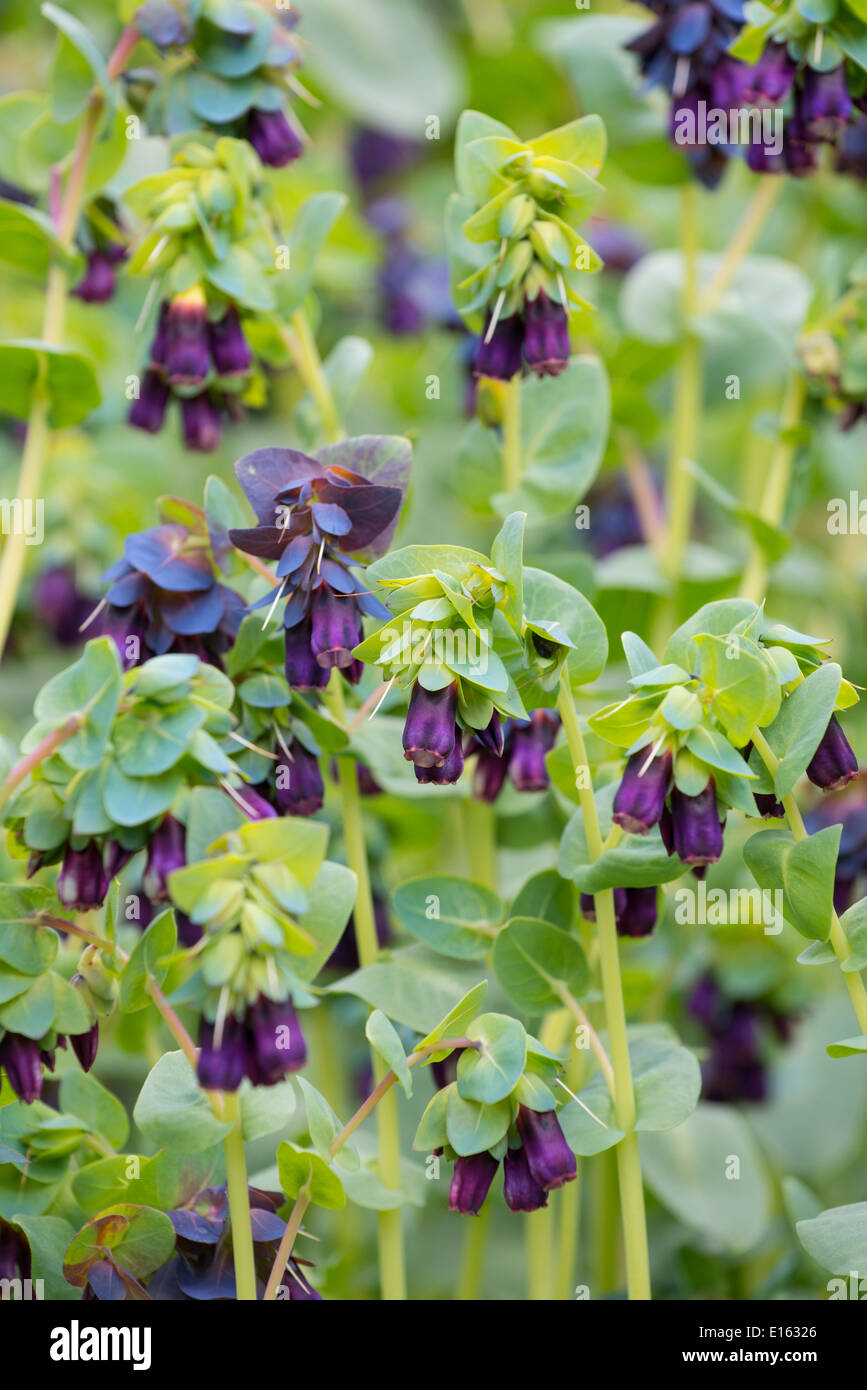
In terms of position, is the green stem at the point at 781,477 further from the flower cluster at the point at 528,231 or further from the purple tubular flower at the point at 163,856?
the purple tubular flower at the point at 163,856

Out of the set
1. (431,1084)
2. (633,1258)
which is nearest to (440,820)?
(431,1084)

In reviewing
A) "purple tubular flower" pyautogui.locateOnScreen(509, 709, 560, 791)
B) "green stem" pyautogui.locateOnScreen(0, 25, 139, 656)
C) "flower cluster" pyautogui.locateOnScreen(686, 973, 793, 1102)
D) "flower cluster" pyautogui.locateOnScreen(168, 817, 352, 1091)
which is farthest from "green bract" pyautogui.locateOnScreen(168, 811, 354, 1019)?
"flower cluster" pyautogui.locateOnScreen(686, 973, 793, 1102)

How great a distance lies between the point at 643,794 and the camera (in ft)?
1.82

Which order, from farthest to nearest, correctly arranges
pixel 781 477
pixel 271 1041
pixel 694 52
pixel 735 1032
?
pixel 735 1032
pixel 781 477
pixel 694 52
pixel 271 1041

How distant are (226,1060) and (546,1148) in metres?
0.16

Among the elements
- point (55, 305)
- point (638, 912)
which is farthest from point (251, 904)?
point (55, 305)

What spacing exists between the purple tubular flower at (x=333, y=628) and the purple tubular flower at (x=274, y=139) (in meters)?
0.30

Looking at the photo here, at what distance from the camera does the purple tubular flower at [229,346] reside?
0.74 meters

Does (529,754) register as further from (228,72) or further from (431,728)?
(228,72)

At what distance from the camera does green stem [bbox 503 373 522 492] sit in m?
0.77

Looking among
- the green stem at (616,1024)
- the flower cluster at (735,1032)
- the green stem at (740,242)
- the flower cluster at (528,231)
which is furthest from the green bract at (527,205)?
the flower cluster at (735,1032)

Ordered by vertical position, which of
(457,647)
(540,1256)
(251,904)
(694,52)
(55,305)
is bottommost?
(540,1256)

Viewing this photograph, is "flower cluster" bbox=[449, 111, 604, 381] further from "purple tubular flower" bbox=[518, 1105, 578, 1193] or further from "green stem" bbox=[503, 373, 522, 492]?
"purple tubular flower" bbox=[518, 1105, 578, 1193]
